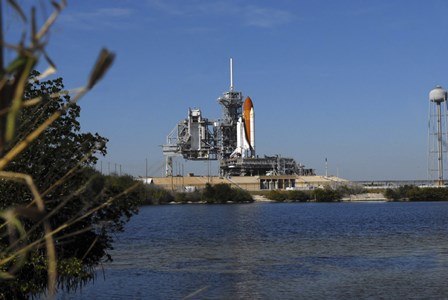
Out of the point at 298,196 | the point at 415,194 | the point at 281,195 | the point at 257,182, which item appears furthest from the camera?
the point at 257,182

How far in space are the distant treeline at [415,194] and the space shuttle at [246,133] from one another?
124ft

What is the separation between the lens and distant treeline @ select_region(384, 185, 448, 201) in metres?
149

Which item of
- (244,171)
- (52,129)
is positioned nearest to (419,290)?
(52,129)

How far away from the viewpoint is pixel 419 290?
25625mm

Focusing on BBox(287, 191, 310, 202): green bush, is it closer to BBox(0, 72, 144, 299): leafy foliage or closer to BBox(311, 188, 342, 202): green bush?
BBox(311, 188, 342, 202): green bush

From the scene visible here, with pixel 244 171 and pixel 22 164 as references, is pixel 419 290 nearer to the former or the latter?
pixel 22 164

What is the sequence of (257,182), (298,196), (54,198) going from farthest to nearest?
1. (257,182)
2. (298,196)
3. (54,198)

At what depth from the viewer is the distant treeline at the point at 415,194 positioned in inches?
5861

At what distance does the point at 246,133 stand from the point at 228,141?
644cm

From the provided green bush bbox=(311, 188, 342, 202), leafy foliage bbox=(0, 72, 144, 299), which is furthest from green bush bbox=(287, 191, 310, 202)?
leafy foliage bbox=(0, 72, 144, 299)

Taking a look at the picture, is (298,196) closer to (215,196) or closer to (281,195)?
(281,195)

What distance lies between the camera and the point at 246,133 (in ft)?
576

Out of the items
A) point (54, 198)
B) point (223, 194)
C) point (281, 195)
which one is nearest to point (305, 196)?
point (281, 195)

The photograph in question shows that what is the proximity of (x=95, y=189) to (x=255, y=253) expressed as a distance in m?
38.2
